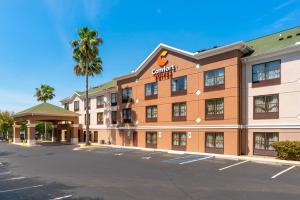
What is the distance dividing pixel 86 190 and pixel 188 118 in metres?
20.6

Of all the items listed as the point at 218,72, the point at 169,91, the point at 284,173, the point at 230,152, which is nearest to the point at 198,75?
the point at 218,72

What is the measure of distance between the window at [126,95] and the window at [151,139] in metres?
6.56

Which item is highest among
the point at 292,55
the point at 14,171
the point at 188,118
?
the point at 292,55

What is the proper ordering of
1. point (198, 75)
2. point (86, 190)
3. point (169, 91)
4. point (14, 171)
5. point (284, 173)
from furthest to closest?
point (169, 91) → point (198, 75) → point (14, 171) → point (284, 173) → point (86, 190)


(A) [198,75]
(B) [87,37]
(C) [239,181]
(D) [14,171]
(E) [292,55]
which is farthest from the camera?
(B) [87,37]

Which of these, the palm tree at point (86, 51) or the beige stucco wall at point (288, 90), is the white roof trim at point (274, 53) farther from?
the palm tree at point (86, 51)

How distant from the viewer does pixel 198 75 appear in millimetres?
31609

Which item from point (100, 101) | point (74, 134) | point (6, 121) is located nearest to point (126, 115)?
point (100, 101)

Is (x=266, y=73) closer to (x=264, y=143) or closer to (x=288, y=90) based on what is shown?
(x=288, y=90)

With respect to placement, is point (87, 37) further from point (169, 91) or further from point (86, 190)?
point (86, 190)

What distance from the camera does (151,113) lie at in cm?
3809

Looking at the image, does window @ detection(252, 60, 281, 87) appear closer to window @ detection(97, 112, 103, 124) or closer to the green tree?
window @ detection(97, 112, 103, 124)

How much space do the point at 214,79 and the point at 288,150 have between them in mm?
10424

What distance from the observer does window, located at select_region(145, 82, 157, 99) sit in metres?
37.3
